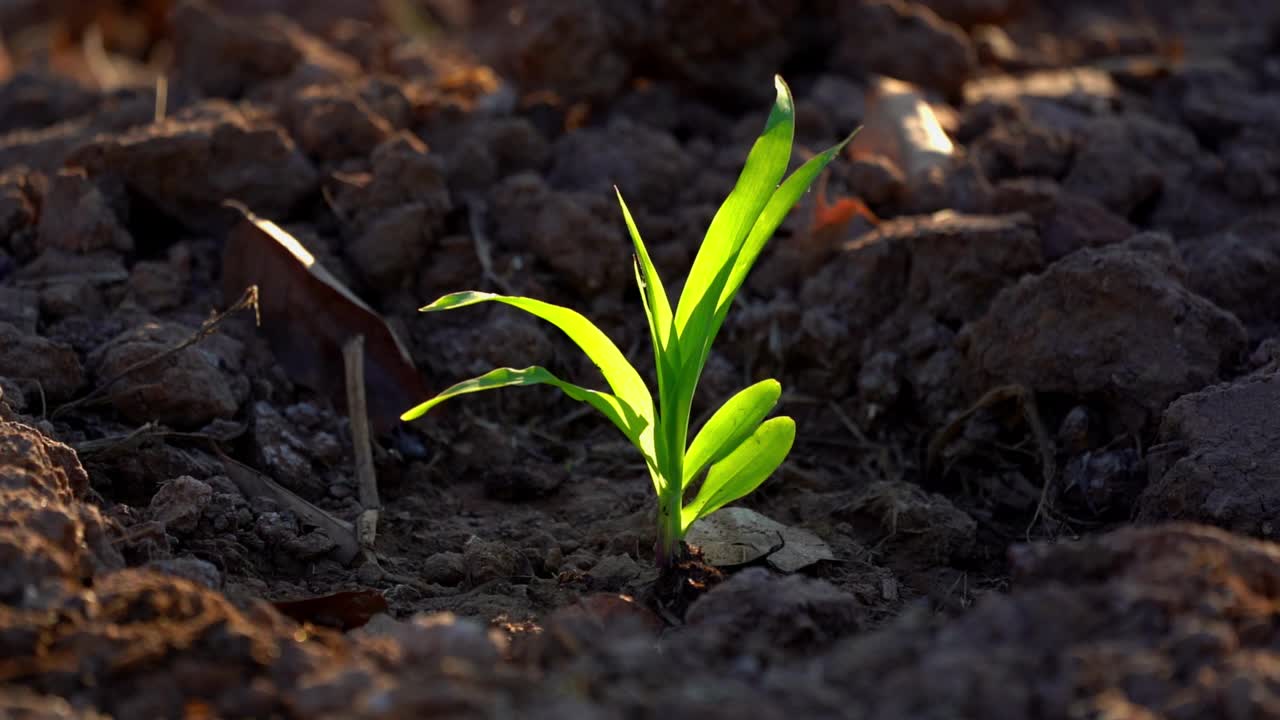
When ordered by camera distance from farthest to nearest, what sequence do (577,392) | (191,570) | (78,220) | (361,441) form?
(78,220)
(361,441)
(577,392)
(191,570)

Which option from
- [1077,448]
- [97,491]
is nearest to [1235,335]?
[1077,448]

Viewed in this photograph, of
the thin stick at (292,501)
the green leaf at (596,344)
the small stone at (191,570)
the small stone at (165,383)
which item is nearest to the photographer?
the small stone at (191,570)

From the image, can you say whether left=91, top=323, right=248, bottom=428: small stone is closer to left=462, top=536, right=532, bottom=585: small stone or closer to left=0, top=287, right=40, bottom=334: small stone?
left=0, top=287, right=40, bottom=334: small stone

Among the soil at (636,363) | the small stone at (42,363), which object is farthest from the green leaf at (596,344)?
the small stone at (42,363)

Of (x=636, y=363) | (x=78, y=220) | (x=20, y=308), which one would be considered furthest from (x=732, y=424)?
(x=78, y=220)

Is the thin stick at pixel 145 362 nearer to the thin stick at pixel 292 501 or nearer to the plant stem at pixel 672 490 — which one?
the thin stick at pixel 292 501

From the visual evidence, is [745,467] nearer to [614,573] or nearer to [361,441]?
[614,573]

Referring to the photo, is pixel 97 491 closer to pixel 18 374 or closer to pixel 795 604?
pixel 18 374
